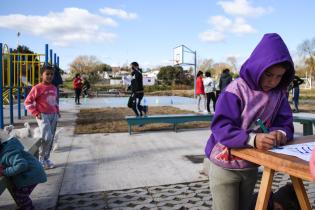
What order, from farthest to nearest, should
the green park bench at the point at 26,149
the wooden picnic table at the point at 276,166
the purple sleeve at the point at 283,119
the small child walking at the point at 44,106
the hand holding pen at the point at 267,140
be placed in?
the small child walking at the point at 44,106
the green park bench at the point at 26,149
the purple sleeve at the point at 283,119
the hand holding pen at the point at 267,140
the wooden picnic table at the point at 276,166

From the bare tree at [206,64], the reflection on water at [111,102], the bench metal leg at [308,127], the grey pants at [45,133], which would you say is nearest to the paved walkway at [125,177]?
the grey pants at [45,133]

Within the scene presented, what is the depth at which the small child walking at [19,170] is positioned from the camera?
136 inches

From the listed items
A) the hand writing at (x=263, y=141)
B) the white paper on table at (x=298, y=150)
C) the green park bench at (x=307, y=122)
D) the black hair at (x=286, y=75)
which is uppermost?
the black hair at (x=286, y=75)

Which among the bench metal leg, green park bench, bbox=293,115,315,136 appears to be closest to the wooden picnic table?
green park bench, bbox=293,115,315,136

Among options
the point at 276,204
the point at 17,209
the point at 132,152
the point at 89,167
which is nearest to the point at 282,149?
the point at 276,204

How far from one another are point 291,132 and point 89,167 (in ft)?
13.6

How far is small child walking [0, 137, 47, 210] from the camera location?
345cm

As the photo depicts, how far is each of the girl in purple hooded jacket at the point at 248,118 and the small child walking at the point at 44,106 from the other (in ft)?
13.1

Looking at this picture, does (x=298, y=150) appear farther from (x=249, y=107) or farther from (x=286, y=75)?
(x=286, y=75)

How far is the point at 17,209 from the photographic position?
3.83 meters

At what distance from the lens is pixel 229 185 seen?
2160mm

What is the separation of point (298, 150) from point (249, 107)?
35 cm

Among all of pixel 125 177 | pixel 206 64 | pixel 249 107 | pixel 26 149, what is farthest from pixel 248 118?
pixel 206 64

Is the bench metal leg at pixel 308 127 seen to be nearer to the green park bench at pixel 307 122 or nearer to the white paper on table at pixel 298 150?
the green park bench at pixel 307 122
